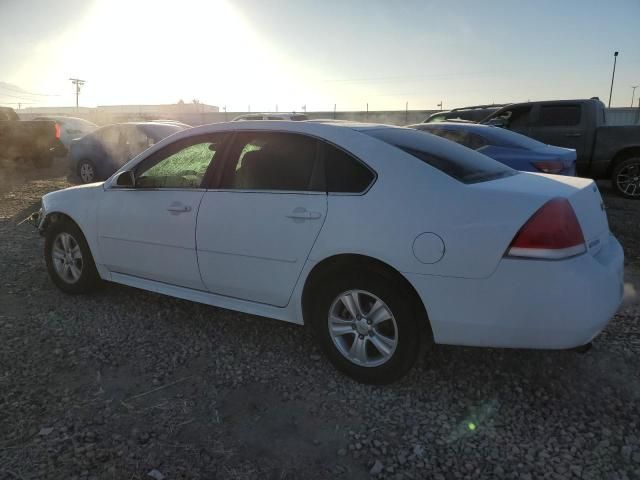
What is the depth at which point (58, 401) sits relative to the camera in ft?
9.27

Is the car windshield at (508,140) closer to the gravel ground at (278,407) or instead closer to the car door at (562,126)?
the car door at (562,126)

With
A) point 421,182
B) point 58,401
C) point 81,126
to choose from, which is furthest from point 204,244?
point 81,126

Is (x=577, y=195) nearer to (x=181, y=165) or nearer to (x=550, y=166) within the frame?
(x=181, y=165)

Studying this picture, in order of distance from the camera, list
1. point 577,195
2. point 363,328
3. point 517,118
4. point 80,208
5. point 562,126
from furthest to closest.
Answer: point 517,118 → point 562,126 → point 80,208 → point 363,328 → point 577,195

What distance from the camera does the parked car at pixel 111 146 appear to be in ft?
33.7

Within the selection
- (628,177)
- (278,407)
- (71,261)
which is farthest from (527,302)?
(628,177)

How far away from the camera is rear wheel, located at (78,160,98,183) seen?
442 inches

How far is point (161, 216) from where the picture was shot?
3650 millimetres

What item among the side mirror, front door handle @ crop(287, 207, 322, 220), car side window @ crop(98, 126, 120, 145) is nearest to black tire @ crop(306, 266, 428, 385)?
front door handle @ crop(287, 207, 322, 220)

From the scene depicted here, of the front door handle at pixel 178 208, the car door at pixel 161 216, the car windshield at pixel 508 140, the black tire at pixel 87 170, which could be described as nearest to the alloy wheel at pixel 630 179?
the car windshield at pixel 508 140

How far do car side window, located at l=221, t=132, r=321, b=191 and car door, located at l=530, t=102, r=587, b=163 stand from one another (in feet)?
26.6

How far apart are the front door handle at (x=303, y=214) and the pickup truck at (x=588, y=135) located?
328 inches

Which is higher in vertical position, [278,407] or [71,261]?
[71,261]

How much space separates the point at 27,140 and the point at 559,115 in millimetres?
14072
